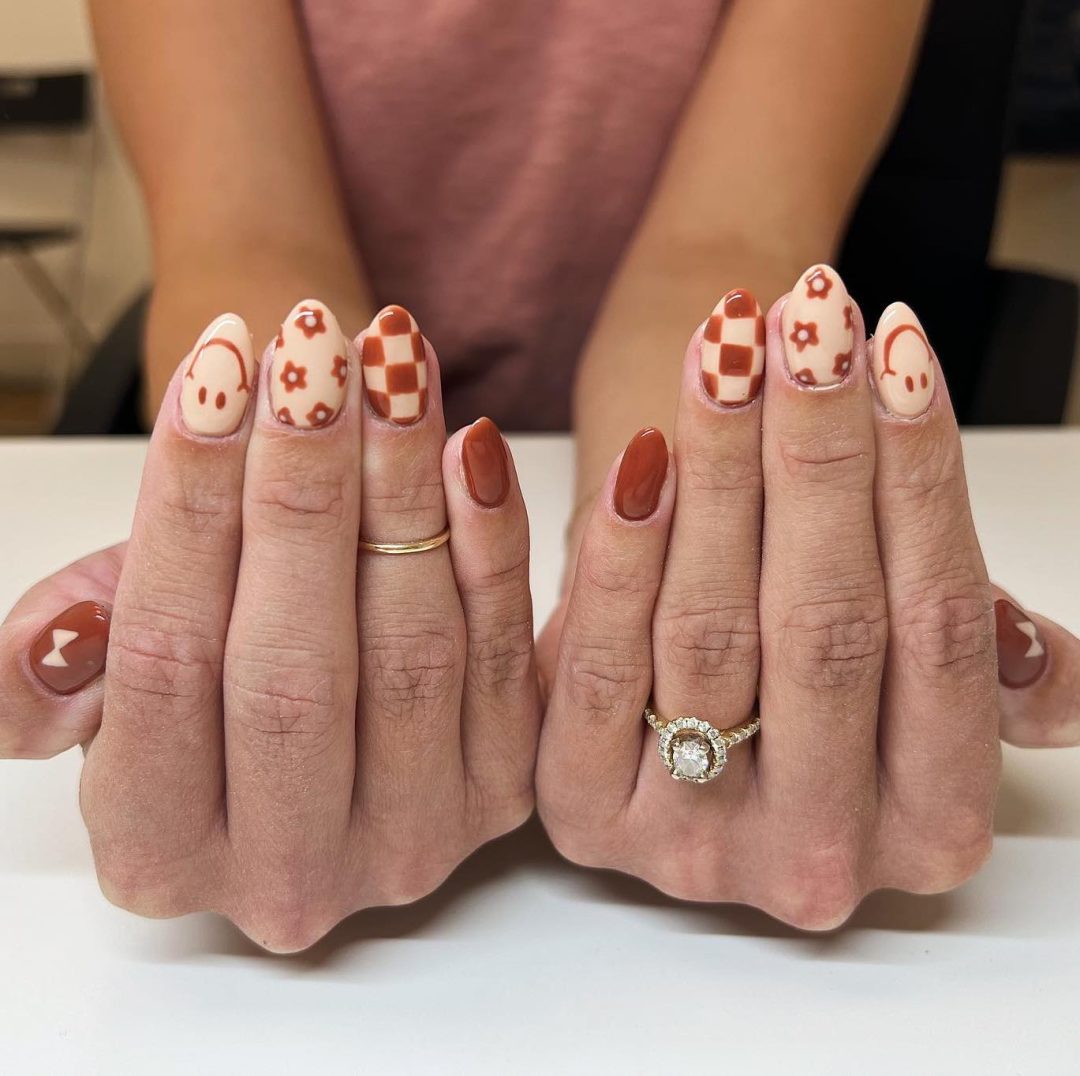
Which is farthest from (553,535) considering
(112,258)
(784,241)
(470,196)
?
(112,258)

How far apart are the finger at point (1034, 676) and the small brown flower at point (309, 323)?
0.22 meters

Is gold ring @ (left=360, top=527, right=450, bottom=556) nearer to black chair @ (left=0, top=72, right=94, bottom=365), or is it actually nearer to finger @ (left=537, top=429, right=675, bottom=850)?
finger @ (left=537, top=429, right=675, bottom=850)

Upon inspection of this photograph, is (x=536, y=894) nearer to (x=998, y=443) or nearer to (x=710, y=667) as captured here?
(x=710, y=667)

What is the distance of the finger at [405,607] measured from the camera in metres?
0.32

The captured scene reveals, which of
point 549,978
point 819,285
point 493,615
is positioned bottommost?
point 549,978

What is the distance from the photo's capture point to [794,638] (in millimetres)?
330

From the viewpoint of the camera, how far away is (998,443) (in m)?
0.67

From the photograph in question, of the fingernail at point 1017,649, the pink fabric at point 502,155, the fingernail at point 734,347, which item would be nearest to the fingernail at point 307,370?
the fingernail at point 734,347

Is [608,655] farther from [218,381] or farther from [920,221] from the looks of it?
[920,221]

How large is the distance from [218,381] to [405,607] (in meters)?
0.08

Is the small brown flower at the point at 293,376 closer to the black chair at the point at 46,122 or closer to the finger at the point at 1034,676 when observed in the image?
the finger at the point at 1034,676

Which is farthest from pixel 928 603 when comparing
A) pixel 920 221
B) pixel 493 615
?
pixel 920 221

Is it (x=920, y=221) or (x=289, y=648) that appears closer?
(x=289, y=648)

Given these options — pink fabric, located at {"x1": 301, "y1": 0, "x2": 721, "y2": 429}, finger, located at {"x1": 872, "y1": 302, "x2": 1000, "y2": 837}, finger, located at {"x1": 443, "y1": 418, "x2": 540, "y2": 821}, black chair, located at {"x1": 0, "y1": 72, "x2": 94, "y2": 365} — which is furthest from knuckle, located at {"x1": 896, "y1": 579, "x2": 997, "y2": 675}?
black chair, located at {"x1": 0, "y1": 72, "x2": 94, "y2": 365}
